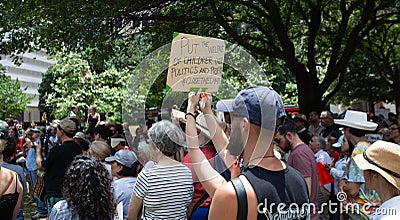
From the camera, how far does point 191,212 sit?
4.31 m

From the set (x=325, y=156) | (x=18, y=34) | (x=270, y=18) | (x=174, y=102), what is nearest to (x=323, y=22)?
(x=270, y=18)

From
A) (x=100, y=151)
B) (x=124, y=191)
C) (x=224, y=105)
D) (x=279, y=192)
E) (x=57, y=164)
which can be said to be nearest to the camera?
(x=279, y=192)

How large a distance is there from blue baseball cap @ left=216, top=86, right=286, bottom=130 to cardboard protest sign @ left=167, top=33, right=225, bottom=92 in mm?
448

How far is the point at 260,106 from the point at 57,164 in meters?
4.35

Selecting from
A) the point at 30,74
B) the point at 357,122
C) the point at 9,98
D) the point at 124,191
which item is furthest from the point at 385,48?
the point at 30,74

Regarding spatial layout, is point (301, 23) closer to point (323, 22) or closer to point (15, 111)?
point (323, 22)

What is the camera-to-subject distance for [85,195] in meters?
3.18

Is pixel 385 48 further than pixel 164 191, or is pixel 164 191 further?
pixel 385 48

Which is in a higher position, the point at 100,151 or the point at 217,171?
the point at 217,171

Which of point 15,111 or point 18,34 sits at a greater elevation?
point 18,34

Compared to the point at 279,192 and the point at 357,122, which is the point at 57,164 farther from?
the point at 279,192


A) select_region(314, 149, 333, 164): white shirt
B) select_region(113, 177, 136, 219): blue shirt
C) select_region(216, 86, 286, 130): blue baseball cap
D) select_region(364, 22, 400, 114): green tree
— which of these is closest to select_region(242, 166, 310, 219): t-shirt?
select_region(216, 86, 286, 130): blue baseball cap

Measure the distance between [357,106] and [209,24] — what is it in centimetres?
581

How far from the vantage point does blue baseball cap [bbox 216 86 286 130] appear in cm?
238
